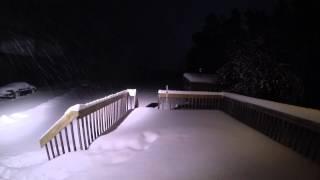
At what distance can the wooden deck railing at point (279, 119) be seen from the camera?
17.5ft

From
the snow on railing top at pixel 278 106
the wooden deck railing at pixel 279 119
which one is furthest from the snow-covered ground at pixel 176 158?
the snow on railing top at pixel 278 106

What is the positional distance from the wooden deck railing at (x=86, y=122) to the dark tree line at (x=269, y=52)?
4.82 m

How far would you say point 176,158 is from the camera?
5.23 m

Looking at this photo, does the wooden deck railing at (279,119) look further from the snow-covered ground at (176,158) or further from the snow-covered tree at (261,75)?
the snow-covered tree at (261,75)

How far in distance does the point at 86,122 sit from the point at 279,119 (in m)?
3.76

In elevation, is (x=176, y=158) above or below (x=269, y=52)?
below

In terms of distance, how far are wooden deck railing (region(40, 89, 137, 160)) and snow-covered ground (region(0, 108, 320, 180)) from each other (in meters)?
0.36

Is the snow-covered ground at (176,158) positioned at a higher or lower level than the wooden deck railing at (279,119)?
lower

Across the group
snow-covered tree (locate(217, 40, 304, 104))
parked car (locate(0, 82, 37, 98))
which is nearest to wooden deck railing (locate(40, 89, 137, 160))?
snow-covered tree (locate(217, 40, 304, 104))

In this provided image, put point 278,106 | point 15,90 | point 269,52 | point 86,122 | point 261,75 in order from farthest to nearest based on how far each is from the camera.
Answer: point 15,90
point 269,52
point 261,75
point 278,106
point 86,122

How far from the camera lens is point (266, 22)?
30312 millimetres

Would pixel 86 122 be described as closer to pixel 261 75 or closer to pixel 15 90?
pixel 261 75

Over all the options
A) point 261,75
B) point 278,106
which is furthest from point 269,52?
point 278,106

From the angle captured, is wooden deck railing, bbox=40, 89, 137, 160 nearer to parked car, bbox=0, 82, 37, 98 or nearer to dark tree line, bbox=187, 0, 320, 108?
dark tree line, bbox=187, 0, 320, 108
